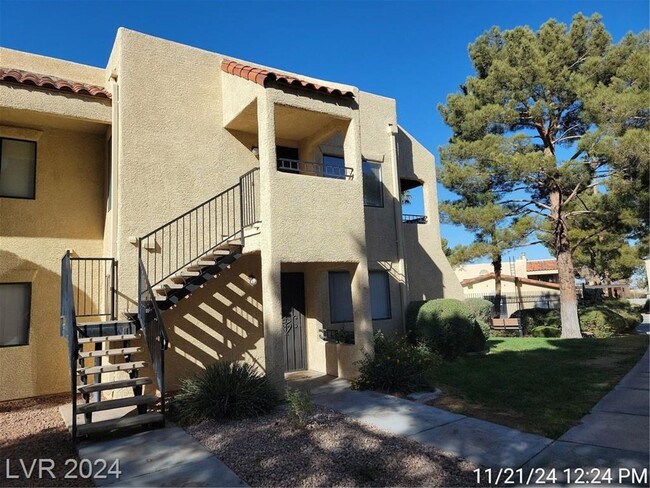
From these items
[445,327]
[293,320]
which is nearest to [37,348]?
[293,320]

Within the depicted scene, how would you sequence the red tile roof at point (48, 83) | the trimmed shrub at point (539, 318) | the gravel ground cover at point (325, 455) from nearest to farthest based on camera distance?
the gravel ground cover at point (325, 455), the red tile roof at point (48, 83), the trimmed shrub at point (539, 318)

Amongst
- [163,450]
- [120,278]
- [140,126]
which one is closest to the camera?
[163,450]

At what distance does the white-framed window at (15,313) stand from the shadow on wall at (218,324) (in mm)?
2757

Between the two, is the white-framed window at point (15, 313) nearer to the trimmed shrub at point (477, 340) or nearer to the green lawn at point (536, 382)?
the green lawn at point (536, 382)

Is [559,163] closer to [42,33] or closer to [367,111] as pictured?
[367,111]

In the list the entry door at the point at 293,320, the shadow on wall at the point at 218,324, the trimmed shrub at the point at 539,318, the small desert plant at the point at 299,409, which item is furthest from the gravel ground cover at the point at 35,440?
the trimmed shrub at the point at 539,318

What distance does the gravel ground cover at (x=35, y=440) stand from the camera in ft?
17.2

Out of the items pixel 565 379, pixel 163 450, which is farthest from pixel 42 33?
pixel 565 379

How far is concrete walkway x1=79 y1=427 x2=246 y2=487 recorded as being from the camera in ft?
16.6

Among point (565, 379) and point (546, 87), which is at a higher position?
point (546, 87)

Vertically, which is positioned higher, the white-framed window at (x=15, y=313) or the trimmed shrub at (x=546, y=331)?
the white-framed window at (x=15, y=313)

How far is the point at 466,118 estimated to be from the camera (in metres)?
18.8

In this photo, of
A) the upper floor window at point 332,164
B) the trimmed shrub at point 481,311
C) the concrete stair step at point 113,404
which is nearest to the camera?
the concrete stair step at point 113,404

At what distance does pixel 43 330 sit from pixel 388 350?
23.6 ft
